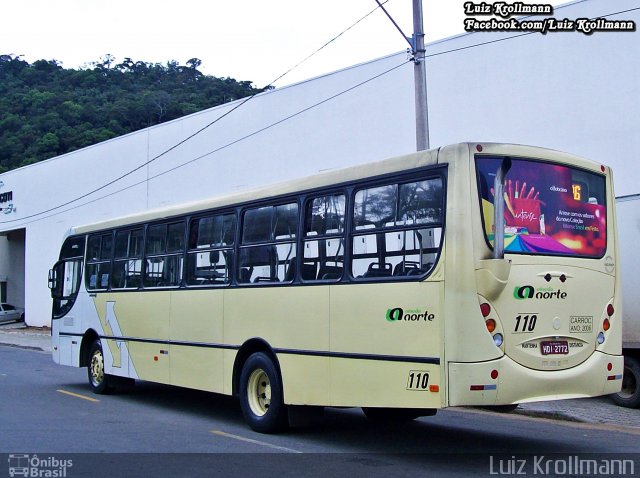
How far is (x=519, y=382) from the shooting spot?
8078mm

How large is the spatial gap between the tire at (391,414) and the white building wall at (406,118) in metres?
7.70

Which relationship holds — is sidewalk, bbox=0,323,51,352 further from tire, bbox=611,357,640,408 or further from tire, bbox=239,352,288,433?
tire, bbox=611,357,640,408

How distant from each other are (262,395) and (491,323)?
387 cm

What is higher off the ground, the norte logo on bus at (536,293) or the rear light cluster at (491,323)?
the norte logo on bus at (536,293)

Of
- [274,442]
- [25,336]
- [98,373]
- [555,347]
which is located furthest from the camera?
[25,336]

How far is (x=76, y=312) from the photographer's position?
15.9 metres

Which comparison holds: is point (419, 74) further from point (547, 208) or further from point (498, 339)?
point (498, 339)

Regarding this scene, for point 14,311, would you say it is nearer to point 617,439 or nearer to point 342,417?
point 342,417

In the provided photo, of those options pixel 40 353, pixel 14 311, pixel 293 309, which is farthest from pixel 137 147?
pixel 293 309

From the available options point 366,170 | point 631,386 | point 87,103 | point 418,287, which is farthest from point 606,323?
point 87,103

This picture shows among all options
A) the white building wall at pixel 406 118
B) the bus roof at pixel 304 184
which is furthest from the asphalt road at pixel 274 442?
the white building wall at pixel 406 118

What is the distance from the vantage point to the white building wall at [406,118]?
54.4ft

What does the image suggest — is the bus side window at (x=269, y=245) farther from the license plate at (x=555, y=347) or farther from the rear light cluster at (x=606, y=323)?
the rear light cluster at (x=606, y=323)

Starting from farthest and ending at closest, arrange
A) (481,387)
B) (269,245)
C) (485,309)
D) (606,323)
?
1. (269,245)
2. (606,323)
3. (485,309)
4. (481,387)
